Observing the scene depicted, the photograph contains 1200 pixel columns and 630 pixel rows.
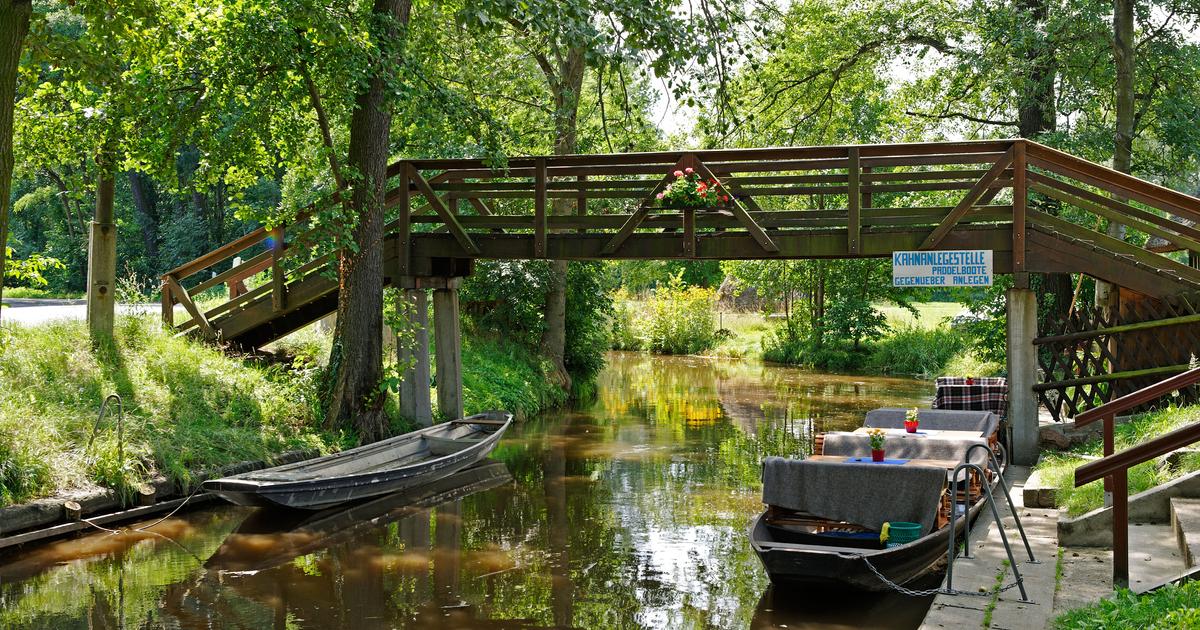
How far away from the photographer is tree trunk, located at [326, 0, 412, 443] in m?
14.3

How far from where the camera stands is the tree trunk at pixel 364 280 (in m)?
14.3

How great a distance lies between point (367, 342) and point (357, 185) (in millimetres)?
2136

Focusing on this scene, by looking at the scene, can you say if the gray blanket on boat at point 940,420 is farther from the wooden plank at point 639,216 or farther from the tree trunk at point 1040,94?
the tree trunk at point 1040,94

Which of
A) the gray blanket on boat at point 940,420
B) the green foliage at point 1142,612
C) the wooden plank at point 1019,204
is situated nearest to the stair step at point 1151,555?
the green foliage at point 1142,612

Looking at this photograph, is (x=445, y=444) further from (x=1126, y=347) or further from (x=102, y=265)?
(x=1126, y=347)

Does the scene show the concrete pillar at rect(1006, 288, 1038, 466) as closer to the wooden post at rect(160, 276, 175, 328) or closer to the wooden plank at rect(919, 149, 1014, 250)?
the wooden plank at rect(919, 149, 1014, 250)

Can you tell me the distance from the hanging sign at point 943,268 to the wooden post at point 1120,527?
7349 mm

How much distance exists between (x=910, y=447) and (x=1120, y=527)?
3.94m

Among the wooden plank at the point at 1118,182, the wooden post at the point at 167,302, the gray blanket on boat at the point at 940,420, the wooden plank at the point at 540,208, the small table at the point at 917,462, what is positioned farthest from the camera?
the wooden post at the point at 167,302

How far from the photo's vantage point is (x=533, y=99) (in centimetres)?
2033

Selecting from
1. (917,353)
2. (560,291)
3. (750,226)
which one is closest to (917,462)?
(750,226)

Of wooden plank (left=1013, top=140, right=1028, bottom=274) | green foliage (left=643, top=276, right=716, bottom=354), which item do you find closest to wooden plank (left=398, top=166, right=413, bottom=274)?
wooden plank (left=1013, top=140, right=1028, bottom=274)

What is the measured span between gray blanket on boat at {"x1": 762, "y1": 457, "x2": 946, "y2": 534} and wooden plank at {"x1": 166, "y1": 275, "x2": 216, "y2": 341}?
31.6ft

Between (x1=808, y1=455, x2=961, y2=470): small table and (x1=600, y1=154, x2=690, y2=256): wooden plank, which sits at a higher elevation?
(x1=600, y1=154, x2=690, y2=256): wooden plank
